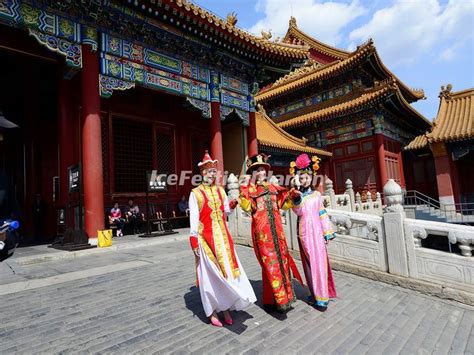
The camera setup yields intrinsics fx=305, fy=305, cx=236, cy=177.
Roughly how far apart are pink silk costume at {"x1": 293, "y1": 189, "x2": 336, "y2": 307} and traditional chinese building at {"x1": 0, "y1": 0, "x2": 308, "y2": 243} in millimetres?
4921

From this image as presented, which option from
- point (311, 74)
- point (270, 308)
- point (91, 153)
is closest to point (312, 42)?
point (311, 74)

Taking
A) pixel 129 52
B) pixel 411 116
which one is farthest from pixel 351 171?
pixel 129 52

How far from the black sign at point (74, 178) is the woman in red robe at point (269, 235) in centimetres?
457

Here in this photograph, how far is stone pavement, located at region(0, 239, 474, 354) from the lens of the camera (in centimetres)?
258

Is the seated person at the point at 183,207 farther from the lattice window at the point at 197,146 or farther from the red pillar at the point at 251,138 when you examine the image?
the red pillar at the point at 251,138

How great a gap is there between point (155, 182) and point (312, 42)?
17.8 m

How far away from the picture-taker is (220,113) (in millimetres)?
10148

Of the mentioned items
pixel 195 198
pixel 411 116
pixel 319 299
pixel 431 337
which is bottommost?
pixel 431 337

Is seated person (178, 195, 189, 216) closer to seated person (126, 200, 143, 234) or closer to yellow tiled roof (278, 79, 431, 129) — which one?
seated person (126, 200, 143, 234)

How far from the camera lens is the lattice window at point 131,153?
9.66 meters

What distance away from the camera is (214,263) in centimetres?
287

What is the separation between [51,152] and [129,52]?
4084mm

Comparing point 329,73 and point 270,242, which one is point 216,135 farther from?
point 329,73

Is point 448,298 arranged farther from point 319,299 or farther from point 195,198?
point 195,198
